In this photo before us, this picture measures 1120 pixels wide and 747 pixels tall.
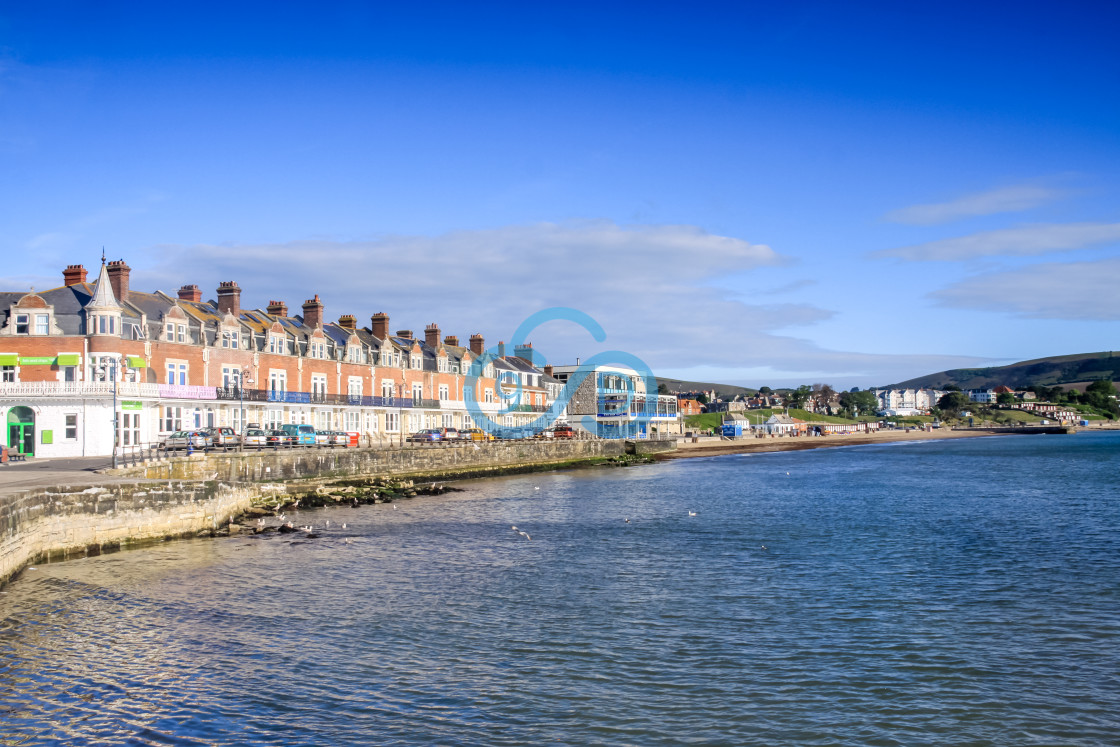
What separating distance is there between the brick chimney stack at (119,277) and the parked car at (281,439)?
13.0 meters

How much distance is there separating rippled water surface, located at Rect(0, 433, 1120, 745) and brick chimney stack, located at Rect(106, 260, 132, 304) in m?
Result: 28.9

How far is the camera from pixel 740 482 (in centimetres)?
6438

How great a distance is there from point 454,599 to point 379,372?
184 ft

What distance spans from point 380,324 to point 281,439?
3022 cm

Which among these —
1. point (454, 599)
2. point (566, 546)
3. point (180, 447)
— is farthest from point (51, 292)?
point (454, 599)

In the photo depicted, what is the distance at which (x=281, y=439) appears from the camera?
2004 inches

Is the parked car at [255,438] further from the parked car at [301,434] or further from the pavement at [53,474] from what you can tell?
the pavement at [53,474]

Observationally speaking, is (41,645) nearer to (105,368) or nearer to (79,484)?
(79,484)

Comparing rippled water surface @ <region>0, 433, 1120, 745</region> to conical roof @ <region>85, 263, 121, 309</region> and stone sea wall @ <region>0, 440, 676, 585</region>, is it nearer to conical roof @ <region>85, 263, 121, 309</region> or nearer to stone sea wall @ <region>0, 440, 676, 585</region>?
stone sea wall @ <region>0, 440, 676, 585</region>

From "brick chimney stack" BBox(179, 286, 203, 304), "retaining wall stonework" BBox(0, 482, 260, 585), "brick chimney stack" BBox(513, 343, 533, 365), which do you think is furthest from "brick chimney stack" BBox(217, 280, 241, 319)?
"brick chimney stack" BBox(513, 343, 533, 365)

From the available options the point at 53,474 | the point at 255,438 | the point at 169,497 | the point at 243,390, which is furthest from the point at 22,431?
the point at 169,497

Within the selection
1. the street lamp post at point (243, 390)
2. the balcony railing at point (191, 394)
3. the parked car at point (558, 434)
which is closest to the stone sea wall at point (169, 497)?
the street lamp post at point (243, 390)

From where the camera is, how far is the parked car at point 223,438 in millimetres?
46625

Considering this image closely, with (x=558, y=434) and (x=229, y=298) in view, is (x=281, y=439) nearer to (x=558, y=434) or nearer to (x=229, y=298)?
(x=229, y=298)
